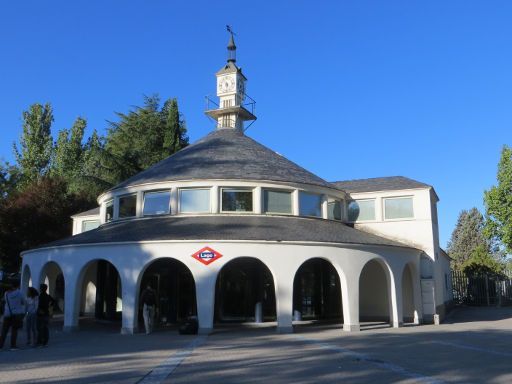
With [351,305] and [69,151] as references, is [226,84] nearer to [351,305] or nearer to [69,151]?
[351,305]

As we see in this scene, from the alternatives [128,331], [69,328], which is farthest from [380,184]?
[69,328]

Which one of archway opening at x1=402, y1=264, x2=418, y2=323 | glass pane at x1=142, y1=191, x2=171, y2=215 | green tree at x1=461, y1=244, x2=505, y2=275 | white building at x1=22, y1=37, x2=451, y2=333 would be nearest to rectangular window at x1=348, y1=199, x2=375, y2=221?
white building at x1=22, y1=37, x2=451, y2=333

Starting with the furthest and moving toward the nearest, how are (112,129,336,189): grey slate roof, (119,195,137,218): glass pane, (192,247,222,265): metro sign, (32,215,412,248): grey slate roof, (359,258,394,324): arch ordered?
(359,258,394,324): arch < (119,195,137,218): glass pane < (112,129,336,189): grey slate roof < (32,215,412,248): grey slate roof < (192,247,222,265): metro sign

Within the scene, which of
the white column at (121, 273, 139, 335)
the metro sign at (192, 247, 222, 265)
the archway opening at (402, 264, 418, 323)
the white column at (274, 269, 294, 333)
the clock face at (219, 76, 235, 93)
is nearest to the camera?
the metro sign at (192, 247, 222, 265)

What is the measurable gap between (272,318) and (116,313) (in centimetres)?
748

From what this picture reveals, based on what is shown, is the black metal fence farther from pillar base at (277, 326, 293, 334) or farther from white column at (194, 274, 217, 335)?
white column at (194, 274, 217, 335)

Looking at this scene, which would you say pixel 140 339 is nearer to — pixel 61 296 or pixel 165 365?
pixel 165 365

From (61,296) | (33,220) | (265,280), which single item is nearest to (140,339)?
(265,280)

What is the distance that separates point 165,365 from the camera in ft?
34.5

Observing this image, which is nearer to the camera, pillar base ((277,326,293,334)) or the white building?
pillar base ((277,326,293,334))

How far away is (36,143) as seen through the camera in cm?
5906

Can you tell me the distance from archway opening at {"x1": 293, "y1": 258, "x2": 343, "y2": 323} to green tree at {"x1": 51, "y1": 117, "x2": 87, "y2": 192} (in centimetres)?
3760

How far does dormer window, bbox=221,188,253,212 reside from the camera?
21.8m

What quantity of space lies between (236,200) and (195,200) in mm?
1769
